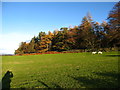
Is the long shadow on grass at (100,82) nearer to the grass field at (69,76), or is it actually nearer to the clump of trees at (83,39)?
the grass field at (69,76)

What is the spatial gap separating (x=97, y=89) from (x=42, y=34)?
59126 mm

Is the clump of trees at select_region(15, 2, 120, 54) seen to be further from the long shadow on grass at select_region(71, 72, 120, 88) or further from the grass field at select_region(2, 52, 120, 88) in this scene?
the long shadow on grass at select_region(71, 72, 120, 88)

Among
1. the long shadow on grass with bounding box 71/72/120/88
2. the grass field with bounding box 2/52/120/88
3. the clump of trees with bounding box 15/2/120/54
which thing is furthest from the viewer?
the clump of trees with bounding box 15/2/120/54

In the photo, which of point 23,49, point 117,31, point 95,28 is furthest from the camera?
point 23,49

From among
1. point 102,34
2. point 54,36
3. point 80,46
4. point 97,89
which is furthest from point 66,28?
point 97,89

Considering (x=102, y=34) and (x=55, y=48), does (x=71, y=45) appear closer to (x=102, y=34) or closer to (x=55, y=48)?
(x=55, y=48)

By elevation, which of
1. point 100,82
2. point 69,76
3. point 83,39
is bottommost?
point 69,76

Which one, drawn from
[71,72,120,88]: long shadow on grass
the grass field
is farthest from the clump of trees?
[71,72,120,88]: long shadow on grass

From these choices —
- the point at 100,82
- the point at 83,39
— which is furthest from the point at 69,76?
the point at 83,39

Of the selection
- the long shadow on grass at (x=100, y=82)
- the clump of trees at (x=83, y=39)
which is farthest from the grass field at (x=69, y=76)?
the clump of trees at (x=83, y=39)

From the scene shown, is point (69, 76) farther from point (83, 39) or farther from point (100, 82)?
point (83, 39)

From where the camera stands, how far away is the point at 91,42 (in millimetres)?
48000

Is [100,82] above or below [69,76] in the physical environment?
above

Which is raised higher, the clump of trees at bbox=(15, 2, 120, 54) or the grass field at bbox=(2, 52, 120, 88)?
the clump of trees at bbox=(15, 2, 120, 54)
